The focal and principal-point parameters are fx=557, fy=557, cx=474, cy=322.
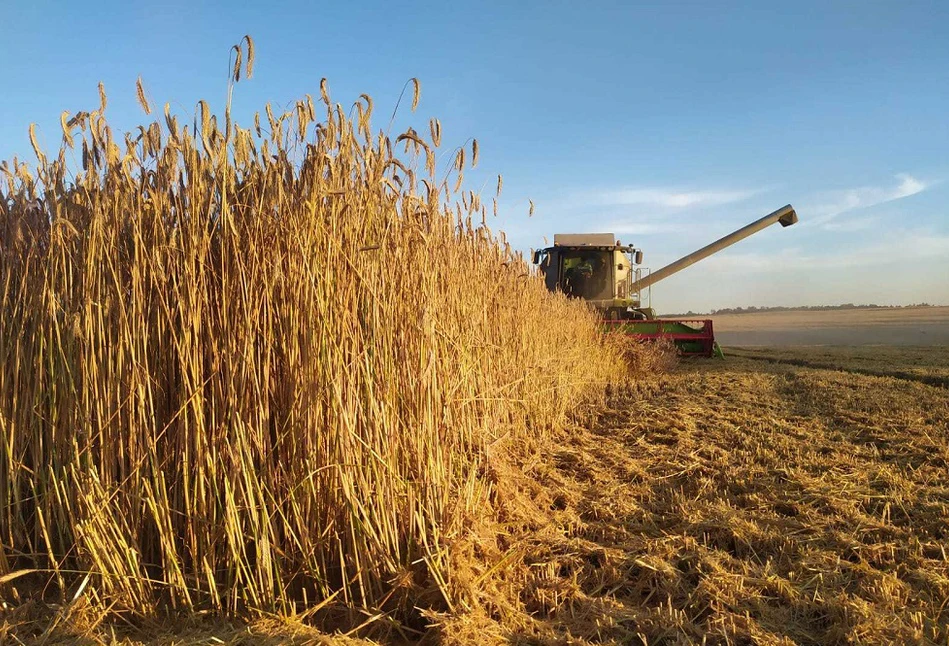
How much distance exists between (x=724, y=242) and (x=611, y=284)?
3.85 meters

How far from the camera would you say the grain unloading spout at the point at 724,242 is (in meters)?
13.1

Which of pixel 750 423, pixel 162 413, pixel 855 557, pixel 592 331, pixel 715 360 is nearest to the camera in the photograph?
pixel 162 413

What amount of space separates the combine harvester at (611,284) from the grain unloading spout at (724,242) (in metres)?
0.89

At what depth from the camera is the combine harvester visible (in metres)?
10.5

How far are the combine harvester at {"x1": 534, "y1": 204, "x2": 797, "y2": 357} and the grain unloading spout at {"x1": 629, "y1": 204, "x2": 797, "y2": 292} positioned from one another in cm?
89

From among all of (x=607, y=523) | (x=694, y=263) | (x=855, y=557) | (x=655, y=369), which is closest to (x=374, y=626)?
(x=607, y=523)

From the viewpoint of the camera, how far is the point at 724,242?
43.6ft

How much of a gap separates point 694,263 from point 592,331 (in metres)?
7.10

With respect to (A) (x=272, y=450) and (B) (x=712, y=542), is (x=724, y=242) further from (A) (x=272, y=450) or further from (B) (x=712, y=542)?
(A) (x=272, y=450)

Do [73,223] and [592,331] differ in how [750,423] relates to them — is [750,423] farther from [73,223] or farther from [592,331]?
[73,223]

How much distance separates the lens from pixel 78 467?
1.84 meters

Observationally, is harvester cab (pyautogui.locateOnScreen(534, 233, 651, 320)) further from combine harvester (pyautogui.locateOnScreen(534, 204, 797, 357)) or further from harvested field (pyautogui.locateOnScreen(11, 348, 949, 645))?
harvested field (pyautogui.locateOnScreen(11, 348, 949, 645))

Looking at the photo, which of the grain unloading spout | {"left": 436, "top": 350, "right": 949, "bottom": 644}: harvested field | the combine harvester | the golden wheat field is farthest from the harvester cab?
the golden wheat field

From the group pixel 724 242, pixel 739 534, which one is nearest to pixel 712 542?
pixel 739 534
